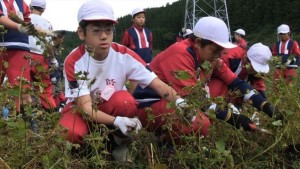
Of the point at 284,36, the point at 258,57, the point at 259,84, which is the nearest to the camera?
the point at 258,57

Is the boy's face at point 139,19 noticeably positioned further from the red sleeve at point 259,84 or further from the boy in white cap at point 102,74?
the boy in white cap at point 102,74

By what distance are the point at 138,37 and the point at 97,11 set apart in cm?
594

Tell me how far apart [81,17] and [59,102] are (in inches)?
131

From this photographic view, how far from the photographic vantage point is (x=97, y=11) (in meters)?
2.83

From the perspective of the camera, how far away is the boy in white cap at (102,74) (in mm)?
2732

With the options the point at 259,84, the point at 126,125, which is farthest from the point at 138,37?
the point at 126,125

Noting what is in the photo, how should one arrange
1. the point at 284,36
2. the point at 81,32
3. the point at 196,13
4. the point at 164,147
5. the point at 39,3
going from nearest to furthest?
the point at 164,147
the point at 81,32
the point at 39,3
the point at 284,36
the point at 196,13

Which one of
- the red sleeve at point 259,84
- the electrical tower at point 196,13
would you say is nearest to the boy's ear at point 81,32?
the red sleeve at point 259,84

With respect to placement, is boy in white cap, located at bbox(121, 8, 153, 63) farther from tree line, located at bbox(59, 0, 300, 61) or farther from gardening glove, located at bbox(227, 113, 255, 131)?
tree line, located at bbox(59, 0, 300, 61)

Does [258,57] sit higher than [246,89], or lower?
higher

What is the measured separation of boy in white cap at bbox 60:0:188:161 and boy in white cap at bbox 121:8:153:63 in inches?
223

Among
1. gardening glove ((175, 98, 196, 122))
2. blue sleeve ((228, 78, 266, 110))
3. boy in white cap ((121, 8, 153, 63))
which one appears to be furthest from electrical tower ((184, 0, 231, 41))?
gardening glove ((175, 98, 196, 122))

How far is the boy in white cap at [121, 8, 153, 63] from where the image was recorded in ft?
28.6

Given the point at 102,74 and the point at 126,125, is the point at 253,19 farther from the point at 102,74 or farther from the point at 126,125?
the point at 126,125
